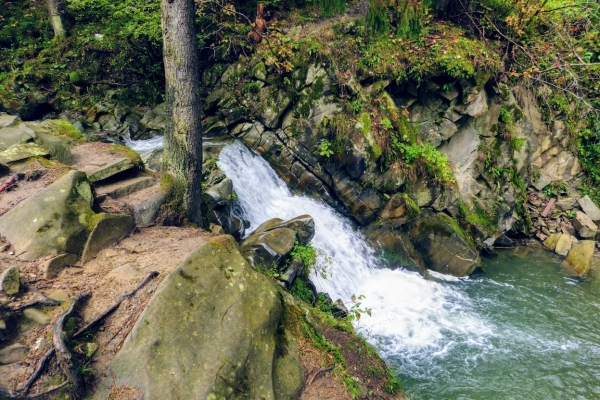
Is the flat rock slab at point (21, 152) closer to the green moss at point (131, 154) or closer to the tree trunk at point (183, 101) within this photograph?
the green moss at point (131, 154)

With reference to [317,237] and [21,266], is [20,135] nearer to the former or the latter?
[21,266]

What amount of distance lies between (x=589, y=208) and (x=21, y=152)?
15079 mm

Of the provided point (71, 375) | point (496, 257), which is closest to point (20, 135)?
point (71, 375)

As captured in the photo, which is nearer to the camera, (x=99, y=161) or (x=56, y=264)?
(x=56, y=264)

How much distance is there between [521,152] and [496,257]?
340 cm

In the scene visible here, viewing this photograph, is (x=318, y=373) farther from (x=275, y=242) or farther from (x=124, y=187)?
(x=124, y=187)

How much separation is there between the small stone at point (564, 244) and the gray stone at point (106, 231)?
11.6m

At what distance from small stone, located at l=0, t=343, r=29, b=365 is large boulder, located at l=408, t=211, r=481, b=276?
9137mm

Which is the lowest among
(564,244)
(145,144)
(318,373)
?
(564,244)

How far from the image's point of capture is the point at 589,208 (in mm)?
13102

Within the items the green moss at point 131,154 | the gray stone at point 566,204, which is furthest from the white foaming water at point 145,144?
the gray stone at point 566,204

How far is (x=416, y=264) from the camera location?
1070cm

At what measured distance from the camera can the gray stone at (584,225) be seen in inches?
487

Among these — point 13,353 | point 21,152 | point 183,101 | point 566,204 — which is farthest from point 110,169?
point 566,204
